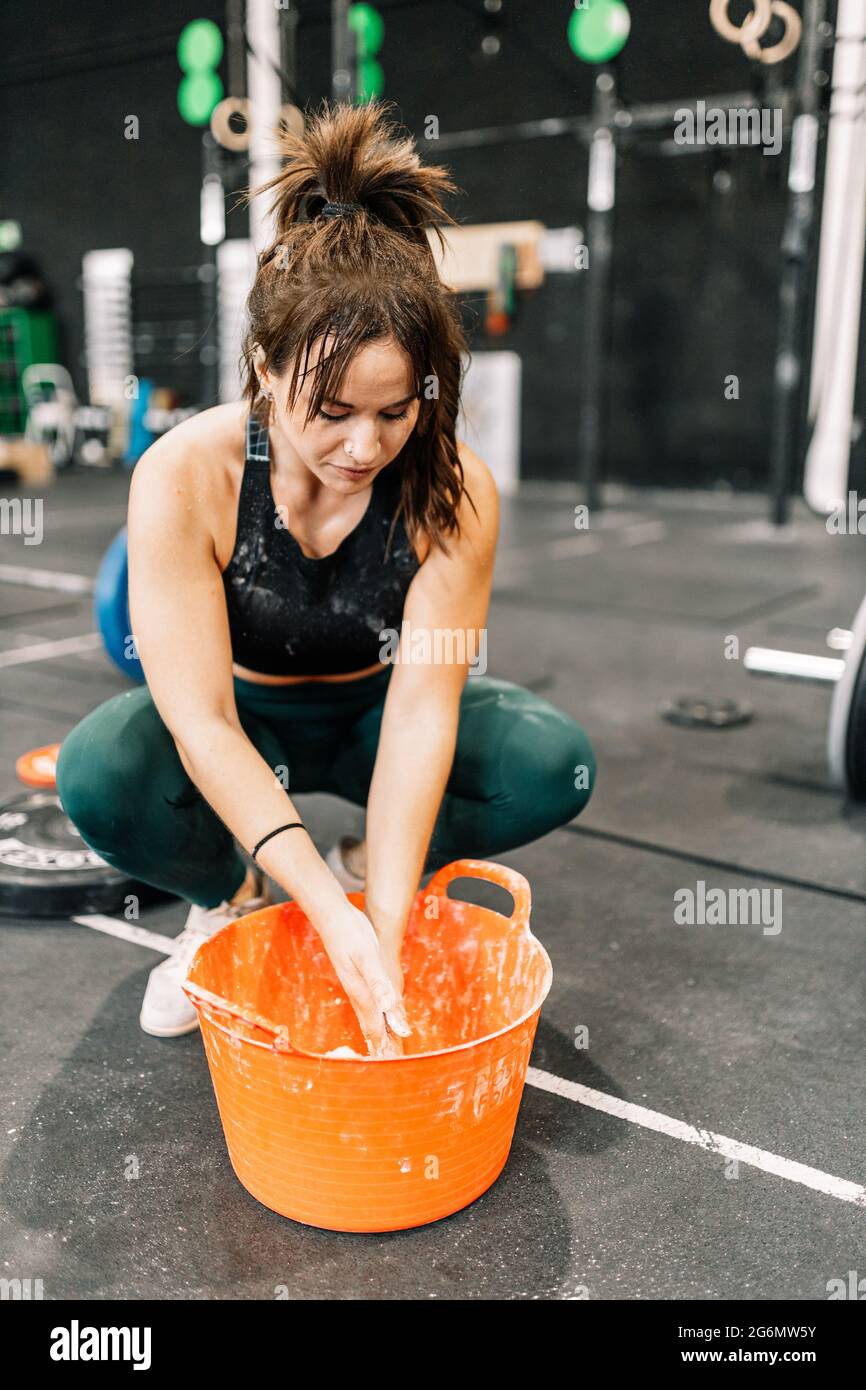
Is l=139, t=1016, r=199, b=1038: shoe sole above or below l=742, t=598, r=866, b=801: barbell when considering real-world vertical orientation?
below

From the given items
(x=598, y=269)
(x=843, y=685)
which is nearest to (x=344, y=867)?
(x=843, y=685)

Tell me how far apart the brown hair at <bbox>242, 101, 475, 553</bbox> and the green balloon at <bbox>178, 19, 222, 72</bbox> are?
5306mm

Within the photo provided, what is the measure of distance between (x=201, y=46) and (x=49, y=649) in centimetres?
407

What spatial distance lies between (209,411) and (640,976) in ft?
2.76

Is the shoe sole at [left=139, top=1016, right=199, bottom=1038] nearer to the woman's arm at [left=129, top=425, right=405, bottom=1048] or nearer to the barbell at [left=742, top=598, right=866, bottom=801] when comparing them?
the woman's arm at [left=129, top=425, right=405, bottom=1048]

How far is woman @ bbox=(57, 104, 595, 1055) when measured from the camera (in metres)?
0.99

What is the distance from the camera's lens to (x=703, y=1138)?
112 centimetres

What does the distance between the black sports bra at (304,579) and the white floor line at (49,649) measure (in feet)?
6.01

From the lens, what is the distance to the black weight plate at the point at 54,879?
1.56m

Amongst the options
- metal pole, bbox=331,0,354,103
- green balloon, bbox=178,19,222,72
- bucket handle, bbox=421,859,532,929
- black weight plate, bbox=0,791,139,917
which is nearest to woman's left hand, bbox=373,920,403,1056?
bucket handle, bbox=421,859,532,929

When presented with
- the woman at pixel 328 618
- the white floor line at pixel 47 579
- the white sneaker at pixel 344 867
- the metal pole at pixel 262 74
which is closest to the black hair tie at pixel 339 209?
the woman at pixel 328 618

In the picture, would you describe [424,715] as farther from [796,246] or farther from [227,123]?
[227,123]

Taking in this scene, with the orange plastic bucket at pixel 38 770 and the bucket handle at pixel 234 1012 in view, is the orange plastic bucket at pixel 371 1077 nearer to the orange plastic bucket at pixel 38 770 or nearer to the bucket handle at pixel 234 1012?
the bucket handle at pixel 234 1012
